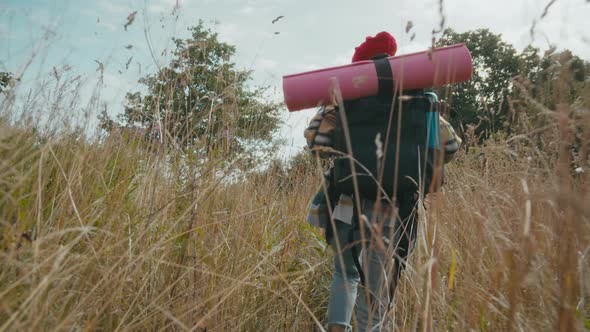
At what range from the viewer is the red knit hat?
1949 mm

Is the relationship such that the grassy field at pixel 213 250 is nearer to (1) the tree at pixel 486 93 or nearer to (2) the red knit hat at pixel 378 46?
(1) the tree at pixel 486 93

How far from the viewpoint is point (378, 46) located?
6.42ft

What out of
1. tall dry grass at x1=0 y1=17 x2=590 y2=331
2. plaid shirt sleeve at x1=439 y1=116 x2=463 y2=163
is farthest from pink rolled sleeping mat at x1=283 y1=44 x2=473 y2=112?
tall dry grass at x1=0 y1=17 x2=590 y2=331

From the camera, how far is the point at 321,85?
1.73m

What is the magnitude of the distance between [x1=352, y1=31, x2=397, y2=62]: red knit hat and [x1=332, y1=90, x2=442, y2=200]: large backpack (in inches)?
14.6

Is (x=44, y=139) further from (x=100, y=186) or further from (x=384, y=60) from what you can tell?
(x=384, y=60)

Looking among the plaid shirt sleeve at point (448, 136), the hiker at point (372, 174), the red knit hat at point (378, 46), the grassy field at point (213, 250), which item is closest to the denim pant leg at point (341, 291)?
the hiker at point (372, 174)

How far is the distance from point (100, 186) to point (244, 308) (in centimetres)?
81

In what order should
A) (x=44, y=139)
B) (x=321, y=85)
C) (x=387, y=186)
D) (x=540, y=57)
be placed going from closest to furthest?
(x=540, y=57) → (x=387, y=186) → (x=321, y=85) → (x=44, y=139)

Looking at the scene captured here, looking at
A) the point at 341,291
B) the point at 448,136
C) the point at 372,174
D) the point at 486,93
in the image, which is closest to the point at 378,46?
the point at 448,136

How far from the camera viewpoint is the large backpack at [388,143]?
1618 mm

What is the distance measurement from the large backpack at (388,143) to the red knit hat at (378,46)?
1.22 ft

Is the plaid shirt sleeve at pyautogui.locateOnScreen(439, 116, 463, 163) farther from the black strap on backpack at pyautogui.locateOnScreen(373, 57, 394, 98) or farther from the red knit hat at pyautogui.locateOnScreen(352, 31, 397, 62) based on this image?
the red knit hat at pyautogui.locateOnScreen(352, 31, 397, 62)

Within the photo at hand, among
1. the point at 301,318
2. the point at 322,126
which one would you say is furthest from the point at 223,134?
the point at 301,318
